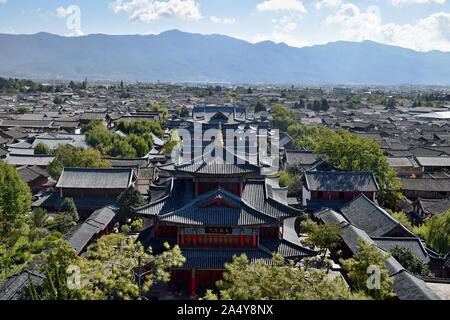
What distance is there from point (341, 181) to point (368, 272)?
2188 cm

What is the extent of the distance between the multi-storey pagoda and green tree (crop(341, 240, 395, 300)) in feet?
13.9

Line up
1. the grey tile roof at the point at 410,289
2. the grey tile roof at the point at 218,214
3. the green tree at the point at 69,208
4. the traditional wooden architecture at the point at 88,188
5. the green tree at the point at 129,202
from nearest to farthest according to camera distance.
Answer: the grey tile roof at the point at 410,289 → the grey tile roof at the point at 218,214 → the green tree at the point at 129,202 → the green tree at the point at 69,208 → the traditional wooden architecture at the point at 88,188

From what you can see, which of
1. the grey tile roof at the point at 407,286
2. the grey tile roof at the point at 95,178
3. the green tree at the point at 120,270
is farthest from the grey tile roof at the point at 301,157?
the green tree at the point at 120,270

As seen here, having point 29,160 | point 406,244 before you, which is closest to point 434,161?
point 406,244

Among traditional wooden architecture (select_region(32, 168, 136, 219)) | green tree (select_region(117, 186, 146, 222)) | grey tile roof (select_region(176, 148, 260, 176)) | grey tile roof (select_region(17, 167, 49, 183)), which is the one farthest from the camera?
grey tile roof (select_region(17, 167, 49, 183))

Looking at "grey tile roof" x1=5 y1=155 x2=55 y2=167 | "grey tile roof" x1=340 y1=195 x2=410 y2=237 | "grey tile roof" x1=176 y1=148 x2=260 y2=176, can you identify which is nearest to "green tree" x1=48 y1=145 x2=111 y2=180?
"grey tile roof" x1=5 y1=155 x2=55 y2=167

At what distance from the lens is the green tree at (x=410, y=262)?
2438cm

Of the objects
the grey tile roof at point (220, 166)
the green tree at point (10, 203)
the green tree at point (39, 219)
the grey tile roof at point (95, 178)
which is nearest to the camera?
the grey tile roof at point (220, 166)

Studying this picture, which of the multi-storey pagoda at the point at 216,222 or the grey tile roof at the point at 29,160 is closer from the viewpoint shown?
the multi-storey pagoda at the point at 216,222

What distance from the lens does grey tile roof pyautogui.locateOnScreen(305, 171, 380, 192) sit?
37844 mm

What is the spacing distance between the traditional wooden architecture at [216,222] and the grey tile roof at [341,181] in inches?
595

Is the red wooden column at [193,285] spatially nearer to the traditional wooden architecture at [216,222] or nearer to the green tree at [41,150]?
the traditional wooden architecture at [216,222]

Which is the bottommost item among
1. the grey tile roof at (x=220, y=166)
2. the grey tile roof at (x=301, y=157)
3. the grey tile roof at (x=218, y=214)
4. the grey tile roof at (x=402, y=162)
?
the grey tile roof at (x=402, y=162)

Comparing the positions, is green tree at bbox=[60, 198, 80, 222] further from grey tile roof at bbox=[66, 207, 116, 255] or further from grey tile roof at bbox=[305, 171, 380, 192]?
grey tile roof at bbox=[305, 171, 380, 192]
